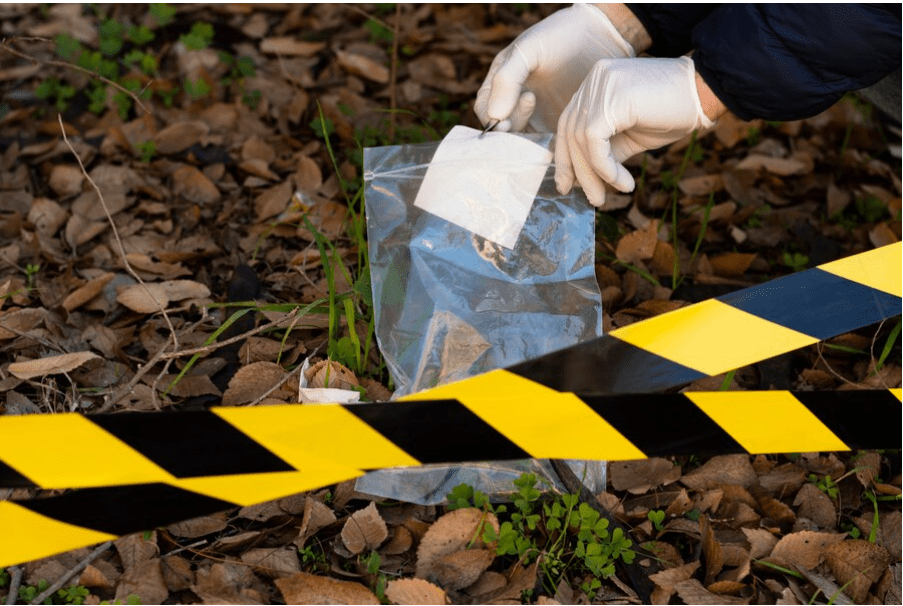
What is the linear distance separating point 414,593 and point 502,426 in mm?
347

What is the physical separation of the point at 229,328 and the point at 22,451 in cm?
77

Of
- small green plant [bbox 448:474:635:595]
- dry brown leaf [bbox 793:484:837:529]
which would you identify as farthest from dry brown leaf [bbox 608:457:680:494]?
dry brown leaf [bbox 793:484:837:529]

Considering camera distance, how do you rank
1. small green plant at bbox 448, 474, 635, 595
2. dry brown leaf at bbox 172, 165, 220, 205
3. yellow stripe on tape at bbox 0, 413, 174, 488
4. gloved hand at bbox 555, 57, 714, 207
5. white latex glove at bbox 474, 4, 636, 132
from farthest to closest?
dry brown leaf at bbox 172, 165, 220, 205, white latex glove at bbox 474, 4, 636, 132, gloved hand at bbox 555, 57, 714, 207, small green plant at bbox 448, 474, 635, 595, yellow stripe on tape at bbox 0, 413, 174, 488

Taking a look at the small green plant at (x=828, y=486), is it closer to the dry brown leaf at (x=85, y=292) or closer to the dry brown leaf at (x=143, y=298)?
the dry brown leaf at (x=143, y=298)

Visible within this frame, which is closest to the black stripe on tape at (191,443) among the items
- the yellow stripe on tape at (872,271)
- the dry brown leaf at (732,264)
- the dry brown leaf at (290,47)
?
the yellow stripe on tape at (872,271)

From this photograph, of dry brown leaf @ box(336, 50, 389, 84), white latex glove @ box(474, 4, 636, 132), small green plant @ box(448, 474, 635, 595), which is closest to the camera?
small green plant @ box(448, 474, 635, 595)

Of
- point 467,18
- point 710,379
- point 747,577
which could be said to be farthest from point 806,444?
point 467,18

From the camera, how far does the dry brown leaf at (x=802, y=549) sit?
1.44 meters

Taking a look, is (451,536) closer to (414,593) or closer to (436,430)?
(414,593)

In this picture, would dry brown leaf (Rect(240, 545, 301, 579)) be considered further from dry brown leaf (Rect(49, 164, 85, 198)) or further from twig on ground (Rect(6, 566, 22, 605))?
dry brown leaf (Rect(49, 164, 85, 198))

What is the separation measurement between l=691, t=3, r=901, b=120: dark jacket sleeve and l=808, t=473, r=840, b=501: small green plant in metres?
0.75

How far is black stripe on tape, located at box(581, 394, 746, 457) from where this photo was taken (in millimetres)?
1190

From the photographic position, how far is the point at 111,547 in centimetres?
139

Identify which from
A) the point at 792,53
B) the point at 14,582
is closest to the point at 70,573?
the point at 14,582
